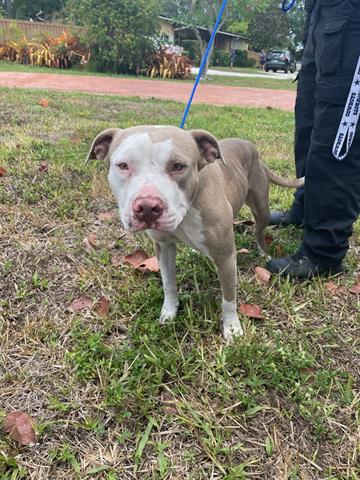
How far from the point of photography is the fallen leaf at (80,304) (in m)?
2.40

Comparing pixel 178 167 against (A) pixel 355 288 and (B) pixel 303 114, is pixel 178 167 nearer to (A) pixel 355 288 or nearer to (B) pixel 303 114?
(A) pixel 355 288

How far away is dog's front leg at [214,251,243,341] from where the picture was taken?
7.15 ft

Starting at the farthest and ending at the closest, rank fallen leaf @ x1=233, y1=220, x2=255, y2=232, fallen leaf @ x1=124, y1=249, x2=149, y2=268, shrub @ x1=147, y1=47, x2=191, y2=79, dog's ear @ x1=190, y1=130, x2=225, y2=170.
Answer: shrub @ x1=147, y1=47, x2=191, y2=79
fallen leaf @ x1=233, y1=220, x2=255, y2=232
fallen leaf @ x1=124, y1=249, x2=149, y2=268
dog's ear @ x1=190, y1=130, x2=225, y2=170

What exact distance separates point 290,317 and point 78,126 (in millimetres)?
4166

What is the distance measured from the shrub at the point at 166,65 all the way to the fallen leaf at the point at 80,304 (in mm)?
17645

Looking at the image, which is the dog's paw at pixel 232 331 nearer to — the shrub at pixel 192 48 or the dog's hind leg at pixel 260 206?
the dog's hind leg at pixel 260 206

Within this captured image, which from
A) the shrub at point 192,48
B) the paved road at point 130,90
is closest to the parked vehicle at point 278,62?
the shrub at point 192,48

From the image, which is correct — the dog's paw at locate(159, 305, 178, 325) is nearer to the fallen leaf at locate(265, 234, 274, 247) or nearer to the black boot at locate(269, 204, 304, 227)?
the fallen leaf at locate(265, 234, 274, 247)

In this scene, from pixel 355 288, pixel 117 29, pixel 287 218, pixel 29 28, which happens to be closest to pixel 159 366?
pixel 355 288

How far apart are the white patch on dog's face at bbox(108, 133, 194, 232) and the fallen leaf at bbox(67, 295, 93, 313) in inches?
32.4

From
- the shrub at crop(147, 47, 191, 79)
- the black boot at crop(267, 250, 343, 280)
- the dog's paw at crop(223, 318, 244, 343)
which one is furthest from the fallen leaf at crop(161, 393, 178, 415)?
the shrub at crop(147, 47, 191, 79)

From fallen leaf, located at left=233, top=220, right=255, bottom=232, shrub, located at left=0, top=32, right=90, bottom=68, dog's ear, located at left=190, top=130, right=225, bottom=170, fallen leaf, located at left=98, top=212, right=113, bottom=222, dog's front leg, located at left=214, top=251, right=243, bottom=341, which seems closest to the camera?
dog's ear, located at left=190, top=130, right=225, bottom=170

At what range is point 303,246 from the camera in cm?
281

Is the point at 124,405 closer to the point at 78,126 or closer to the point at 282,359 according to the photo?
the point at 282,359
